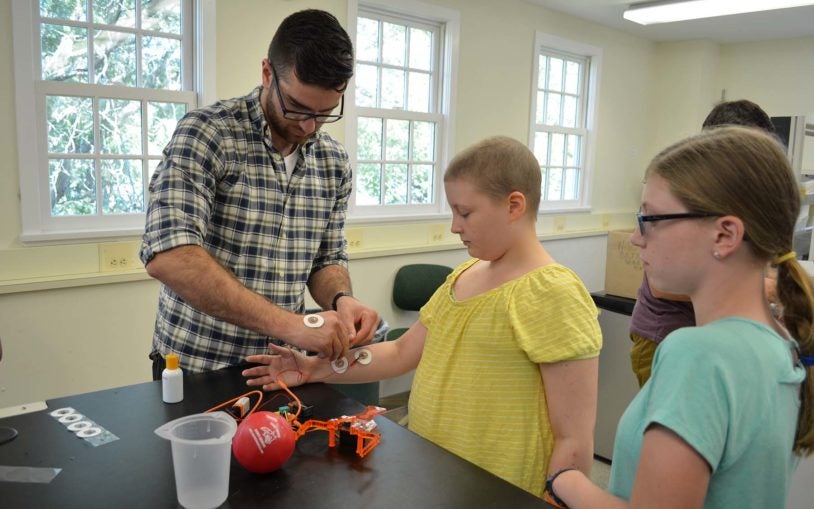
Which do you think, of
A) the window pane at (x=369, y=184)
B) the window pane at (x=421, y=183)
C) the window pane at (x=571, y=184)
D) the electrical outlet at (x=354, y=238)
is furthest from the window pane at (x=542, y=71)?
the electrical outlet at (x=354, y=238)

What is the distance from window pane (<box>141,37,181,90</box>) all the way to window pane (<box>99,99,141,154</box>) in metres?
0.16

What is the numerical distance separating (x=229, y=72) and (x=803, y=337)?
119 inches

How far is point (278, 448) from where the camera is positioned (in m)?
0.94

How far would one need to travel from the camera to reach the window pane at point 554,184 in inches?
215

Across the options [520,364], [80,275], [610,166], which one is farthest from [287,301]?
[610,166]

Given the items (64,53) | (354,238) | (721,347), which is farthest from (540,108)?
(721,347)

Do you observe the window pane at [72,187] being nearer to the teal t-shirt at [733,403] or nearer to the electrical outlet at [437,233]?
the electrical outlet at [437,233]

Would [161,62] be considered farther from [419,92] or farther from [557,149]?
[557,149]

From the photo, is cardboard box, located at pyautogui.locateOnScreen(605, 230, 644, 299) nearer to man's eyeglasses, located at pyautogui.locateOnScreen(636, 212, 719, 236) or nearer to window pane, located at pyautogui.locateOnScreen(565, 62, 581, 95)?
man's eyeglasses, located at pyautogui.locateOnScreen(636, 212, 719, 236)

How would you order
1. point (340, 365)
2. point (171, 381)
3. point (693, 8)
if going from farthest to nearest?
point (693, 8) < point (340, 365) < point (171, 381)

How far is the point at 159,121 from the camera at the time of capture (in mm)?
3100

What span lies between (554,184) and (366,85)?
2.29 meters

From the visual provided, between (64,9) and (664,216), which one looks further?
(64,9)

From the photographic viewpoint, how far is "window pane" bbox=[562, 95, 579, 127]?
548 centimetres
